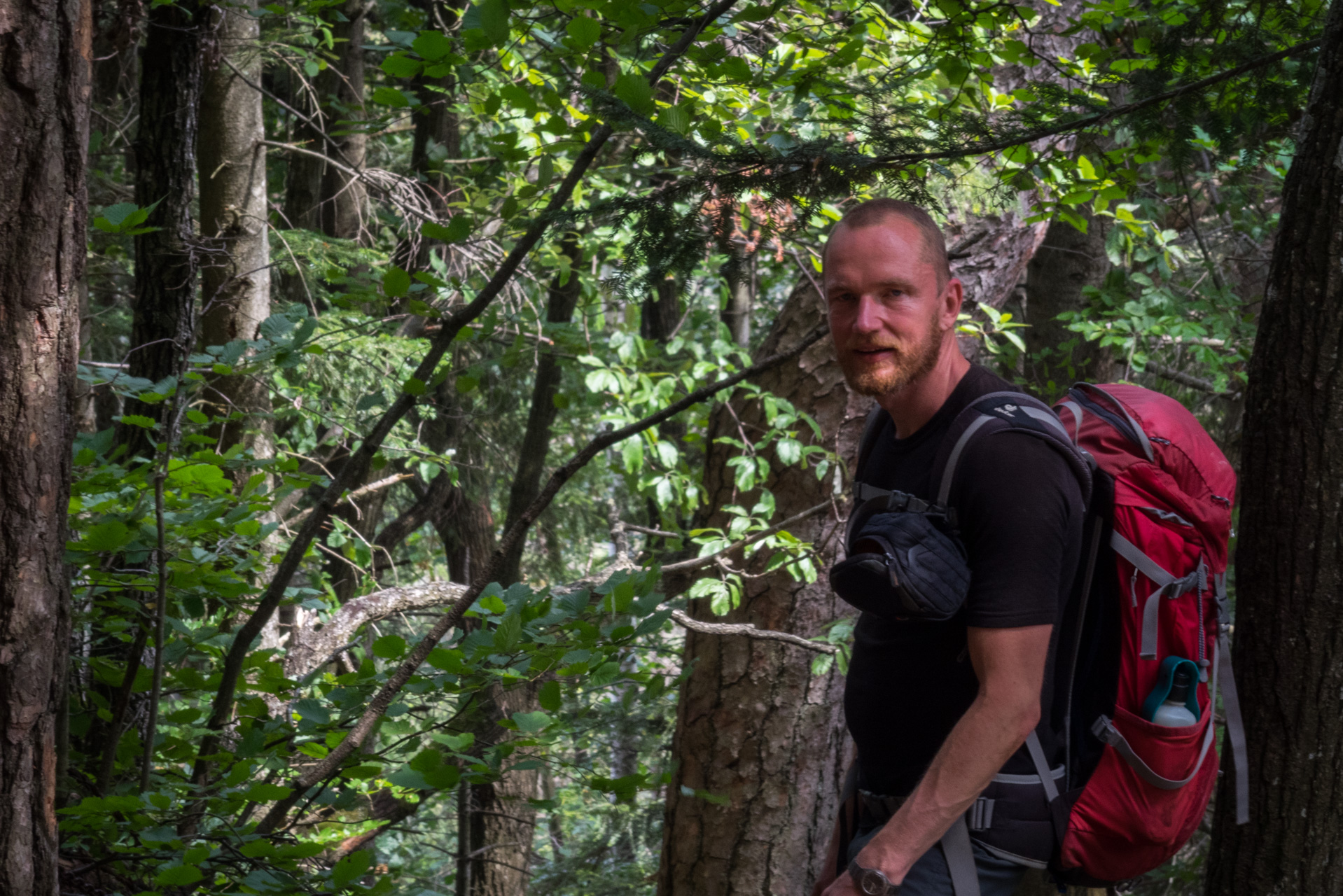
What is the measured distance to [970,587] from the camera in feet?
5.93

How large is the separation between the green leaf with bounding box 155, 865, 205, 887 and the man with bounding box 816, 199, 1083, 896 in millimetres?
1188

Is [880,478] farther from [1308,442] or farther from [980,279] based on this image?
[980,279]

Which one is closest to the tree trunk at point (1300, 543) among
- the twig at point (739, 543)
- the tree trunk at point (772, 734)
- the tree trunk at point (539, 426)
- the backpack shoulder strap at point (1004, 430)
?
the backpack shoulder strap at point (1004, 430)

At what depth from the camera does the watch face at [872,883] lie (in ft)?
5.87

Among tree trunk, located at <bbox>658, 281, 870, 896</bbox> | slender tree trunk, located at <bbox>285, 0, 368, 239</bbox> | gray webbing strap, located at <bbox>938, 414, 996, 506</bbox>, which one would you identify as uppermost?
slender tree trunk, located at <bbox>285, 0, 368, 239</bbox>

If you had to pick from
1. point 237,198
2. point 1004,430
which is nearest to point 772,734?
point 1004,430

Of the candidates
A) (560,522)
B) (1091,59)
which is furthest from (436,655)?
(560,522)

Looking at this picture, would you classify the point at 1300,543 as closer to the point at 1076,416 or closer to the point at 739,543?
the point at 1076,416

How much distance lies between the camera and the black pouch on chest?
175 cm

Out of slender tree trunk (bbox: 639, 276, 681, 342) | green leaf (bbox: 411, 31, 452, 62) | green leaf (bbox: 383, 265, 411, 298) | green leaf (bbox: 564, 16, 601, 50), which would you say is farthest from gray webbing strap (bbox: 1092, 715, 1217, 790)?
slender tree trunk (bbox: 639, 276, 681, 342)

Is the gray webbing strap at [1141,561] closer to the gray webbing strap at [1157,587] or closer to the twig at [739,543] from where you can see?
the gray webbing strap at [1157,587]

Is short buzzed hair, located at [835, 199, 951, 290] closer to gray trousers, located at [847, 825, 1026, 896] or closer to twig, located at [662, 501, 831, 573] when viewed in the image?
gray trousers, located at [847, 825, 1026, 896]

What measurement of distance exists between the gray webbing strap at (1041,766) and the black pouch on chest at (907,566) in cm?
32

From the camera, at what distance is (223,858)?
1.91m
